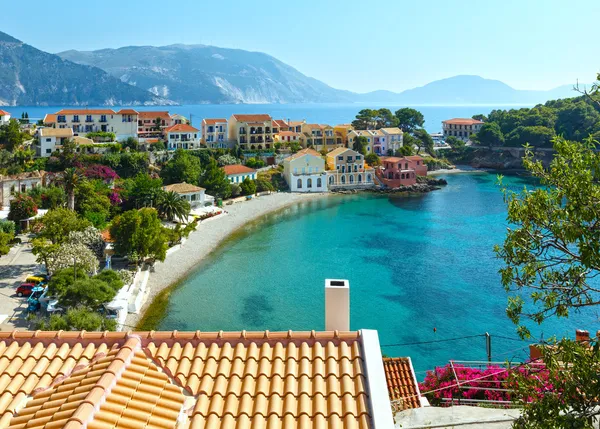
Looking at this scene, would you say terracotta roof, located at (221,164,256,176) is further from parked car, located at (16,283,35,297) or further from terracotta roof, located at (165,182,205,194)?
parked car, located at (16,283,35,297)

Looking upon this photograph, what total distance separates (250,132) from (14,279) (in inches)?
1645

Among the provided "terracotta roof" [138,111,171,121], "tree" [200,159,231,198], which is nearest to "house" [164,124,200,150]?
"terracotta roof" [138,111,171,121]

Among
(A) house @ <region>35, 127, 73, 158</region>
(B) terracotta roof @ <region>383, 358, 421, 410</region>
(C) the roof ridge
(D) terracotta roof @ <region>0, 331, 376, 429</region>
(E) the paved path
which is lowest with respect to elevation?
(E) the paved path

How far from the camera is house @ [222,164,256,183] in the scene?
49.5 m

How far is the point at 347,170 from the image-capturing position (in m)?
58.5

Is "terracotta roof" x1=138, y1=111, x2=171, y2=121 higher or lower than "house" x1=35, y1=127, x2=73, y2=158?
higher

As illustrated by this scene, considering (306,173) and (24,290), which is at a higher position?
(306,173)

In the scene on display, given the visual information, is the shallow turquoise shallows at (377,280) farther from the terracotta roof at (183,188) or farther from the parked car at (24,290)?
the terracotta roof at (183,188)

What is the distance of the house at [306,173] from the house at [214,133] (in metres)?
10.3

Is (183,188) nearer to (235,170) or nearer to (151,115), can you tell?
(235,170)

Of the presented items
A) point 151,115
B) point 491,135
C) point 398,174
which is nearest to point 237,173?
point 151,115

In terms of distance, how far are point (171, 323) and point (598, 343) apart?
727 inches

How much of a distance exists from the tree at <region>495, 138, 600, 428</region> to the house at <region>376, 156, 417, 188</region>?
52.8 meters

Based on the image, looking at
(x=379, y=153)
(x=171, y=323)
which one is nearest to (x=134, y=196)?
(x=171, y=323)
